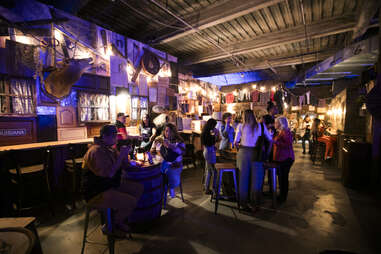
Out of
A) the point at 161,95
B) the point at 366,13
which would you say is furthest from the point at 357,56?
the point at 161,95

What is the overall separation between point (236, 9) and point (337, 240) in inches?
218

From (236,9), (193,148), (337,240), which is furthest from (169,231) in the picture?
(236,9)

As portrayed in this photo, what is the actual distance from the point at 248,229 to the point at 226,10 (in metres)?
5.40

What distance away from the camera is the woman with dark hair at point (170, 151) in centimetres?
388

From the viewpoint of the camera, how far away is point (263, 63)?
373 inches

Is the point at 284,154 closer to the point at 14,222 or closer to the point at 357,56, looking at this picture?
the point at 357,56

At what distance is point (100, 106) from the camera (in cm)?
612

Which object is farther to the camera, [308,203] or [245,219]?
[308,203]

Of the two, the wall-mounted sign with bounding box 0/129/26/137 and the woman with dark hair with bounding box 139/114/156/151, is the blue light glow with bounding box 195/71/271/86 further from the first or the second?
the wall-mounted sign with bounding box 0/129/26/137

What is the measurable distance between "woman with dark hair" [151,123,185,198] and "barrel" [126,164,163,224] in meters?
0.66

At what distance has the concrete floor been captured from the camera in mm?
2750

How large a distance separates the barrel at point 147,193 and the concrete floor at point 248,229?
0.26 meters

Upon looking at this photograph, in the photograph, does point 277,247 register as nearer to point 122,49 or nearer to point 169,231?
point 169,231

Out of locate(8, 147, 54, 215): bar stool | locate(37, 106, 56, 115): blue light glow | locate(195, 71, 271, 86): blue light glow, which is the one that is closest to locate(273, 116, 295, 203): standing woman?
locate(8, 147, 54, 215): bar stool
